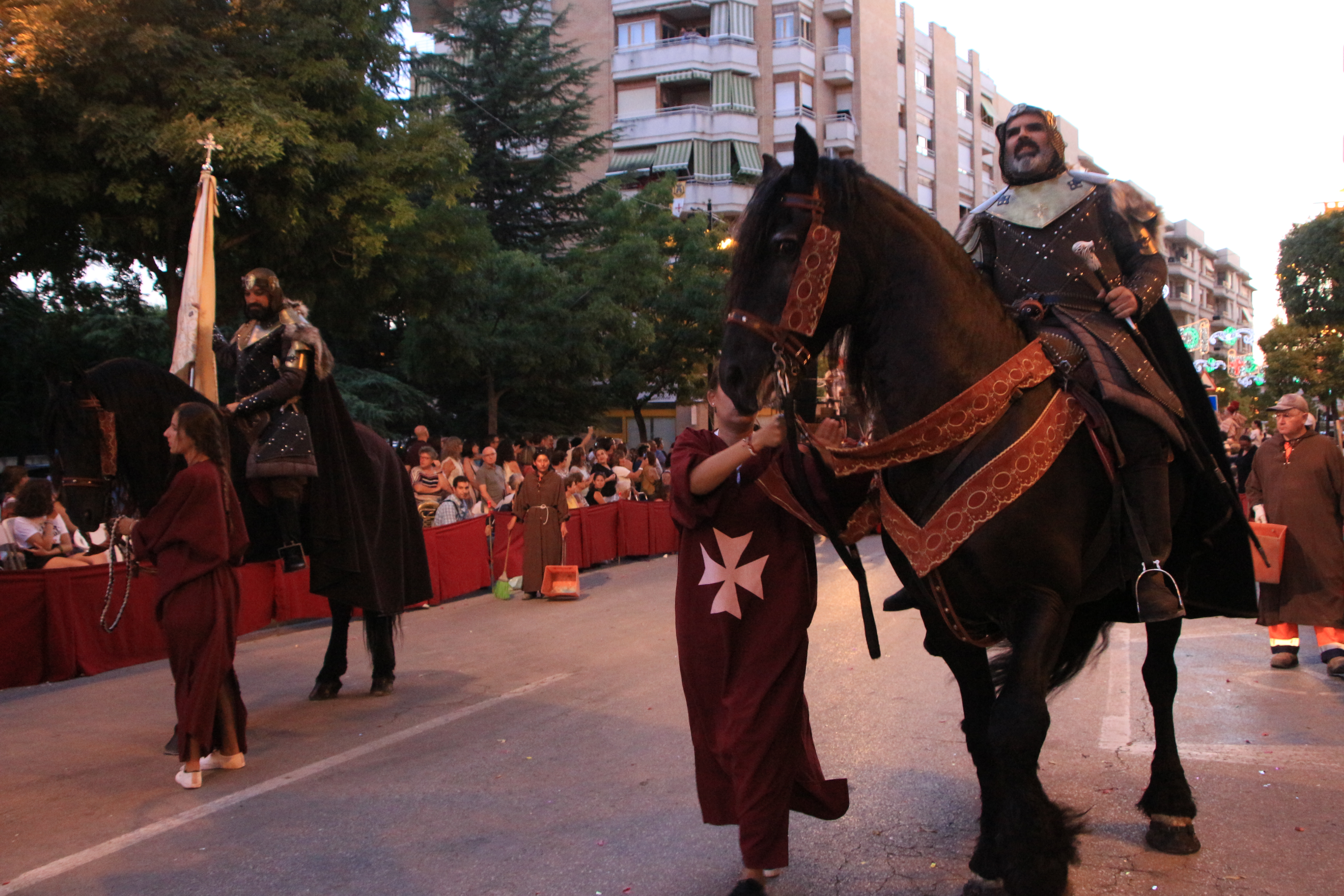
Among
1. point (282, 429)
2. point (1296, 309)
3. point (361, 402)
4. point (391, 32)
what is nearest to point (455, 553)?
point (282, 429)

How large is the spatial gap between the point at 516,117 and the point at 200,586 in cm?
2860

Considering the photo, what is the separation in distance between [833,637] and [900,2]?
5020 centimetres

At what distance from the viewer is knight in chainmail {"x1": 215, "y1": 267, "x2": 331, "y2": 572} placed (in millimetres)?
6559

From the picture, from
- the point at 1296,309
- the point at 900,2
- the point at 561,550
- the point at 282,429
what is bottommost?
the point at 561,550

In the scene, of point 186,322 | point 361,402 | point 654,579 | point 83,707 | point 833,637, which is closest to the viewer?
point 83,707

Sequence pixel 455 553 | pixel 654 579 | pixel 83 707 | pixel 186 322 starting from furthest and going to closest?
pixel 654 579
pixel 455 553
pixel 186 322
pixel 83 707

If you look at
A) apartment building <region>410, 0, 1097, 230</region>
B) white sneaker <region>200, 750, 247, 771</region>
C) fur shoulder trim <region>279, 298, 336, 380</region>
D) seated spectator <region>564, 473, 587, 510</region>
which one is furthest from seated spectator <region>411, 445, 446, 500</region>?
apartment building <region>410, 0, 1097, 230</region>

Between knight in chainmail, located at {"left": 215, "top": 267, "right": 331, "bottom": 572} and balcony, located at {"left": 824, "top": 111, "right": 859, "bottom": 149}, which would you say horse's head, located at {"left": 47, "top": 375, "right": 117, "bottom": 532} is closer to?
knight in chainmail, located at {"left": 215, "top": 267, "right": 331, "bottom": 572}

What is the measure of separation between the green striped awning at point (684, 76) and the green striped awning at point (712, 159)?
271 cm

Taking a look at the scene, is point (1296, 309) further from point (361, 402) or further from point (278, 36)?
point (278, 36)

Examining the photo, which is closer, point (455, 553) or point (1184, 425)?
point (1184, 425)

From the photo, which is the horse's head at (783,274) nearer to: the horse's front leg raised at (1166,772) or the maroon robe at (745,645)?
the maroon robe at (745,645)

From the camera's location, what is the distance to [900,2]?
52.8m

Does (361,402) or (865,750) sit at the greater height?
(361,402)
